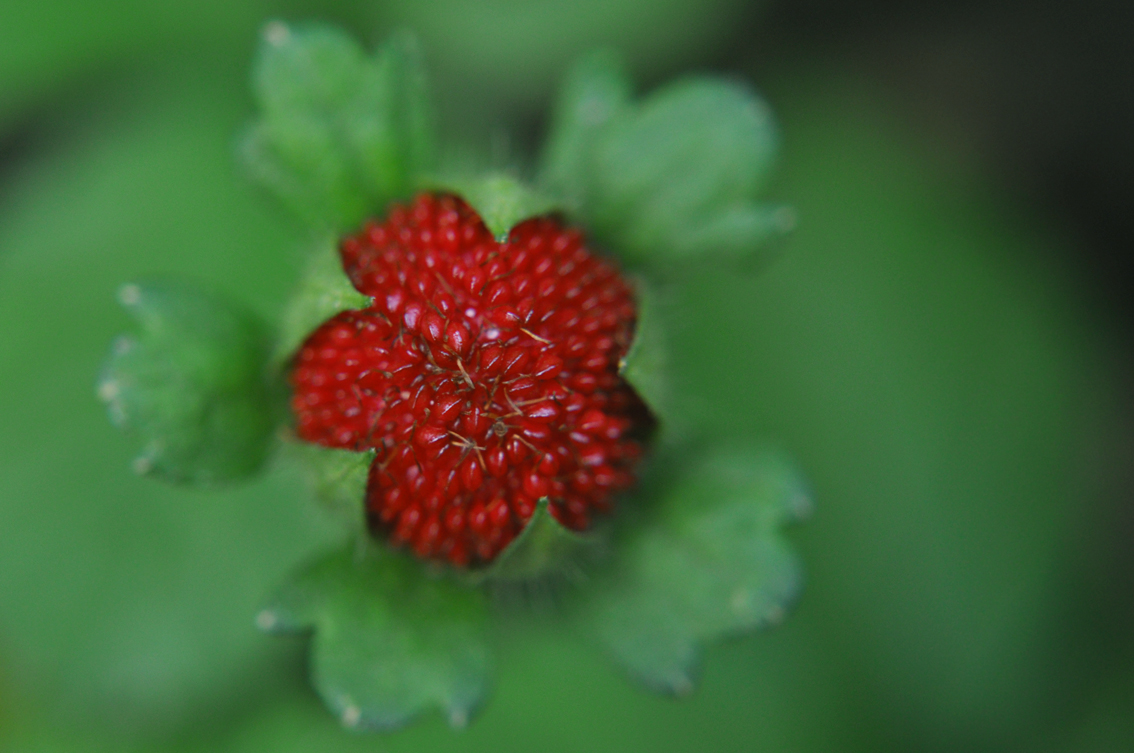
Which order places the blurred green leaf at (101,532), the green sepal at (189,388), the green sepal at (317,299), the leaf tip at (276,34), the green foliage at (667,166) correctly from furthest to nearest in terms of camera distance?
the blurred green leaf at (101,532) → the green foliage at (667,166) → the leaf tip at (276,34) → the green sepal at (189,388) → the green sepal at (317,299)

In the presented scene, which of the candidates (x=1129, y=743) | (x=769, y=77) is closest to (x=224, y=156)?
(x=769, y=77)

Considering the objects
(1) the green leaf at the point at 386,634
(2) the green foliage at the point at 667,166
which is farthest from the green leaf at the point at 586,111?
(1) the green leaf at the point at 386,634

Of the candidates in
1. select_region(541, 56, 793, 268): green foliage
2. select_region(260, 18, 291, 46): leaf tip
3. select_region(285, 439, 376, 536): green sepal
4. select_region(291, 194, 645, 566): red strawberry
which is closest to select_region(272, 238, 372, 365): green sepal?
select_region(291, 194, 645, 566): red strawberry

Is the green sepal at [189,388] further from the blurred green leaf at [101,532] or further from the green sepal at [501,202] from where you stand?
the blurred green leaf at [101,532]

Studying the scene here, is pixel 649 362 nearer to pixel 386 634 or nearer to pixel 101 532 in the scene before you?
pixel 386 634

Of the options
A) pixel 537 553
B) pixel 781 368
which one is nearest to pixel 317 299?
pixel 537 553

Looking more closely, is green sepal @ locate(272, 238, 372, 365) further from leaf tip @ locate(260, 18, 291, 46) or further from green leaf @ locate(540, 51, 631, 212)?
green leaf @ locate(540, 51, 631, 212)

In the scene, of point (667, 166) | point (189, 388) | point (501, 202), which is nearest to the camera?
point (501, 202)

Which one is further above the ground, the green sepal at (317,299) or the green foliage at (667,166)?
the green foliage at (667,166)

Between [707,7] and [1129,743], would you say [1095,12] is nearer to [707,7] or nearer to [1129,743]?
[707,7]
